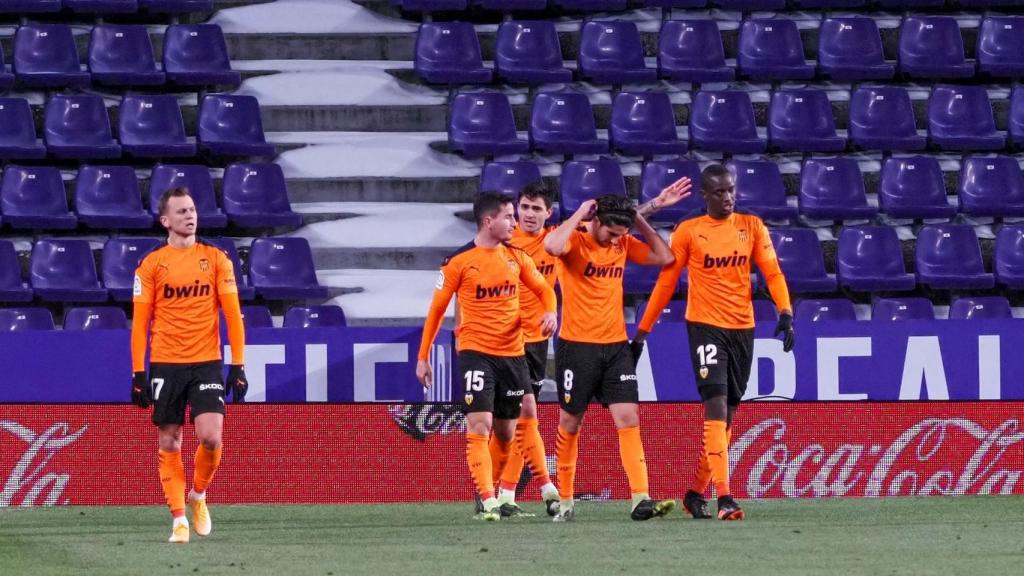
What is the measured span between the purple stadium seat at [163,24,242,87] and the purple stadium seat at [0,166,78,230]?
1.59 metres

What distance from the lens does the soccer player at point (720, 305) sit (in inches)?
392

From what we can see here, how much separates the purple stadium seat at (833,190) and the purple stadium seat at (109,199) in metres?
5.69

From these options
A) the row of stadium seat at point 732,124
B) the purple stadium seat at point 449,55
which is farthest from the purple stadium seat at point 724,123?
the purple stadium seat at point 449,55

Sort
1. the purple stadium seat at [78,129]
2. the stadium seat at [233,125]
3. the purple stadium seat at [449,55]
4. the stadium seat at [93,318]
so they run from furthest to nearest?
the purple stadium seat at [449,55], the stadium seat at [233,125], the purple stadium seat at [78,129], the stadium seat at [93,318]

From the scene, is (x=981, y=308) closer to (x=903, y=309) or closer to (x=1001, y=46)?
(x=903, y=309)

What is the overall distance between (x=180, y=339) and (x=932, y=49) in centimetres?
1003

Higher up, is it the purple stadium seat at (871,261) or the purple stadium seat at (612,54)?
the purple stadium seat at (612,54)

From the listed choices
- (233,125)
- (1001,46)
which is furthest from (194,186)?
(1001,46)

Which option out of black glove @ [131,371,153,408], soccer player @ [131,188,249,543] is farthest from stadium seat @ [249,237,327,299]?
black glove @ [131,371,153,408]

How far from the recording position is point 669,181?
51.2 ft

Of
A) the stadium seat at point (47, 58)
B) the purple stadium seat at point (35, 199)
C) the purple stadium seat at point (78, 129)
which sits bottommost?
the purple stadium seat at point (35, 199)

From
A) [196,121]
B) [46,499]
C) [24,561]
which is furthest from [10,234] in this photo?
[24,561]

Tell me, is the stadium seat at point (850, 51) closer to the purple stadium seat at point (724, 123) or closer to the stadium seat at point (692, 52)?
the stadium seat at point (692, 52)

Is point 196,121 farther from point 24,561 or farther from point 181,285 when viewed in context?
point 24,561
